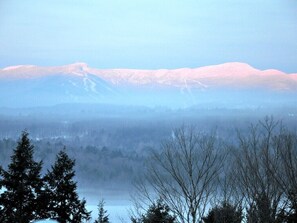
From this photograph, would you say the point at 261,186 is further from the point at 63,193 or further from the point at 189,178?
the point at 63,193

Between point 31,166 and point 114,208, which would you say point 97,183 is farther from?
point 31,166

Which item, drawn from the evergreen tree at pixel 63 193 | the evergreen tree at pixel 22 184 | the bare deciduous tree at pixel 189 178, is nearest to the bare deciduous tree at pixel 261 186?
the bare deciduous tree at pixel 189 178

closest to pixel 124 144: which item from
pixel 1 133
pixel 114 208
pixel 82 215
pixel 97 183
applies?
pixel 1 133

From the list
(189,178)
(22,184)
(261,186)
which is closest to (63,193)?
(22,184)

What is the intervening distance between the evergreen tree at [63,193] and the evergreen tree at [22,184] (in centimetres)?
38

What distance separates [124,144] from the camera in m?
127

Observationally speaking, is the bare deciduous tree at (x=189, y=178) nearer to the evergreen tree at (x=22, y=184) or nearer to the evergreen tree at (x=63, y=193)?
the evergreen tree at (x=63, y=193)

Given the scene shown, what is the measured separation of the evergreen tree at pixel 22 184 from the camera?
1636 centimetres

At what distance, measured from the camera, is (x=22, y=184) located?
648 inches

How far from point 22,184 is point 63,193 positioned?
4.21 ft

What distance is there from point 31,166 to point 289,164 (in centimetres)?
729

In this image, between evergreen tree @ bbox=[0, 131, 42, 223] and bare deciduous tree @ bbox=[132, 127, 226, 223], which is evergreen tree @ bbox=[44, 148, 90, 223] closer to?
evergreen tree @ bbox=[0, 131, 42, 223]

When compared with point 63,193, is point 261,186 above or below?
below

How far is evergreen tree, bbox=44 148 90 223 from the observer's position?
666 inches
